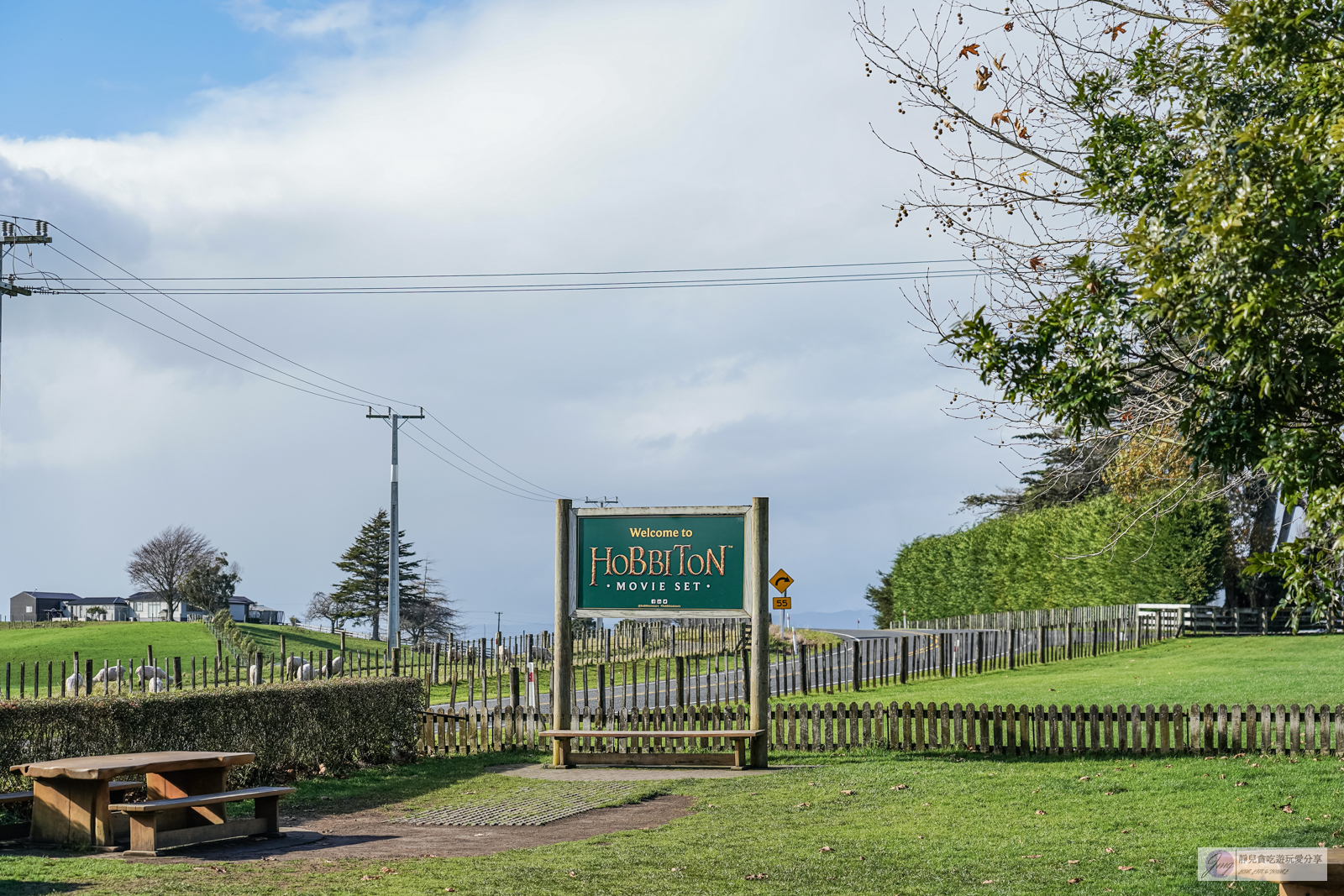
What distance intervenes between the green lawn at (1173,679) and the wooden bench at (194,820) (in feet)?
44.3

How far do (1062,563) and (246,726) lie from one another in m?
36.1

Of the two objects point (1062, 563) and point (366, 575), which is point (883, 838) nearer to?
point (1062, 563)

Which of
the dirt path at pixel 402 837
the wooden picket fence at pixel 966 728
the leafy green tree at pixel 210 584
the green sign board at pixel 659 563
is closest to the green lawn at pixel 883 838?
the dirt path at pixel 402 837

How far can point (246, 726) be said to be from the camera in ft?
49.2

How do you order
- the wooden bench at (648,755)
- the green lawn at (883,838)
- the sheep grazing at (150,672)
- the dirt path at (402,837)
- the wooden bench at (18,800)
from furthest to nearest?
the sheep grazing at (150,672) < the wooden bench at (648,755) < the wooden bench at (18,800) < the dirt path at (402,837) < the green lawn at (883,838)

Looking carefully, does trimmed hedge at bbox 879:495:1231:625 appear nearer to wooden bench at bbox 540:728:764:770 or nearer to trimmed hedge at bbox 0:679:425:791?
wooden bench at bbox 540:728:764:770

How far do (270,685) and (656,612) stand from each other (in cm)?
525

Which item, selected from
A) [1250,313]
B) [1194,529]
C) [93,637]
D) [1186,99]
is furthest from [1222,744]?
[93,637]

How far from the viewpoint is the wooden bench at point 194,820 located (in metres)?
10.6

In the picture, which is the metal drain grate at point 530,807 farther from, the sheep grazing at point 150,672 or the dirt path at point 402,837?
the sheep grazing at point 150,672

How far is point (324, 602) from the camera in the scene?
82875mm

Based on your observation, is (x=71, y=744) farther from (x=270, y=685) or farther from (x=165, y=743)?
(x=270, y=685)

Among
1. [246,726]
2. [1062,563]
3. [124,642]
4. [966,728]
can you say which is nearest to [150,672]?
[246,726]

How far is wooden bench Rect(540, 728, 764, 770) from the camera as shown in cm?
1630
